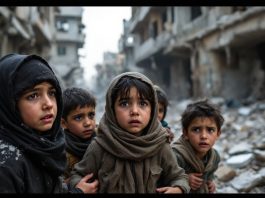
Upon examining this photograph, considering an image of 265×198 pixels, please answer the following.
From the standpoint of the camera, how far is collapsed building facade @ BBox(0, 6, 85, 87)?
10.0 meters

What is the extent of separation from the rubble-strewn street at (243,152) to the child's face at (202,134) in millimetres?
2012

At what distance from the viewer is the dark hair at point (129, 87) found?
1.81 m

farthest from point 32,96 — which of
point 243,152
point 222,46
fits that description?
point 222,46

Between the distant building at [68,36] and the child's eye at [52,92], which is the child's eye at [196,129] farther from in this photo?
the distant building at [68,36]

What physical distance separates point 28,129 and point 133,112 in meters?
0.57

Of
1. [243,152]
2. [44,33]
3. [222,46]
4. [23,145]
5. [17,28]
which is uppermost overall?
[44,33]

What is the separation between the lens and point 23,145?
1387 mm

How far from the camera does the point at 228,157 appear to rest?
5.89m

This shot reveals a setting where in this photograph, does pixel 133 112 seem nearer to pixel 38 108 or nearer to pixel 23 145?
pixel 38 108

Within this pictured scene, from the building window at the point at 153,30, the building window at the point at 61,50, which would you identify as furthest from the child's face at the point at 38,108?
the building window at the point at 61,50

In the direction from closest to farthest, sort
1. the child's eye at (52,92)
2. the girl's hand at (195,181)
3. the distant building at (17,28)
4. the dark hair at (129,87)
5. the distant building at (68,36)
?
the child's eye at (52,92) → the dark hair at (129,87) → the girl's hand at (195,181) → the distant building at (17,28) → the distant building at (68,36)

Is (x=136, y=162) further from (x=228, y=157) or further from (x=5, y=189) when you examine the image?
(x=228, y=157)

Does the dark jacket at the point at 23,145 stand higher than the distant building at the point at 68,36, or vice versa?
the distant building at the point at 68,36

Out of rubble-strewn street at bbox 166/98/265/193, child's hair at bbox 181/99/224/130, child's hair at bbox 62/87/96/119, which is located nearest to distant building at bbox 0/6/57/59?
rubble-strewn street at bbox 166/98/265/193
